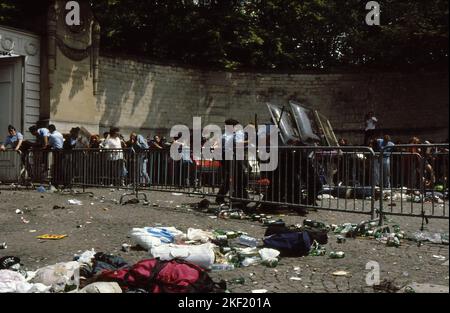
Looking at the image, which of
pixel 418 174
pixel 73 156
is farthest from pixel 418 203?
pixel 73 156

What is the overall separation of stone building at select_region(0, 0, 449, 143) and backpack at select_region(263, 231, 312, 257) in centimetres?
1284

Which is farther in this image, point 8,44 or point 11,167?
point 8,44

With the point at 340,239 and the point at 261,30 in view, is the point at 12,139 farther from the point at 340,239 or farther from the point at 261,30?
the point at 261,30

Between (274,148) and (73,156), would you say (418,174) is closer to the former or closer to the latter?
(274,148)

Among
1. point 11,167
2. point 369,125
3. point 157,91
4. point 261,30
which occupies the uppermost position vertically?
point 261,30

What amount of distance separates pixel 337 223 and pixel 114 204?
4456 mm

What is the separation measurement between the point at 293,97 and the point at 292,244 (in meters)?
18.4

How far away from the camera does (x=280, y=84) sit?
23.6 m

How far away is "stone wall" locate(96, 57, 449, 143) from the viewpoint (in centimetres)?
2173

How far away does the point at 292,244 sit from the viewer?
5707 millimetres

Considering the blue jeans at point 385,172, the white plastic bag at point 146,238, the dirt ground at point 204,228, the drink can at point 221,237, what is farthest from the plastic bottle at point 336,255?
the blue jeans at point 385,172

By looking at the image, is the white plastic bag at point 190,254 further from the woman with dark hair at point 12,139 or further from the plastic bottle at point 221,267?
the woman with dark hair at point 12,139

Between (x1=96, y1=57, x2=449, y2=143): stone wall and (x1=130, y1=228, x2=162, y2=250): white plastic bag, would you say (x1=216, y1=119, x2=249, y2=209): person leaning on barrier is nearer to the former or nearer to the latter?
(x1=130, y1=228, x2=162, y2=250): white plastic bag

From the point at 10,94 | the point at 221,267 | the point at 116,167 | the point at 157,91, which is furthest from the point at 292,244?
the point at 157,91
